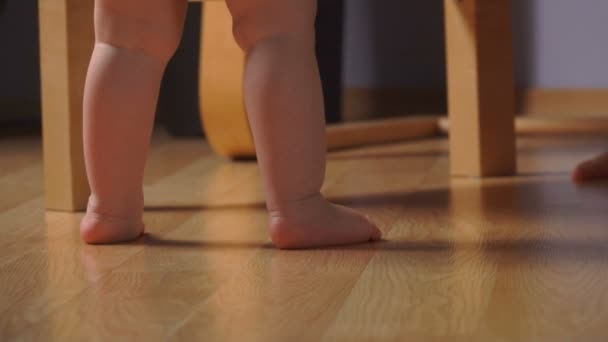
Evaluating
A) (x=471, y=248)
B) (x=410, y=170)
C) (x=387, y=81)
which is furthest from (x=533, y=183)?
(x=387, y=81)

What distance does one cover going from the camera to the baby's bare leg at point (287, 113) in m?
0.96

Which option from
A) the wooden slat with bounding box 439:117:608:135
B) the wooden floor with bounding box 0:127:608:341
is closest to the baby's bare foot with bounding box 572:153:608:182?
the wooden floor with bounding box 0:127:608:341

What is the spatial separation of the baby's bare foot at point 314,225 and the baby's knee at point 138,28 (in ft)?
0.63

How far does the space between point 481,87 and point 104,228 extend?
61cm

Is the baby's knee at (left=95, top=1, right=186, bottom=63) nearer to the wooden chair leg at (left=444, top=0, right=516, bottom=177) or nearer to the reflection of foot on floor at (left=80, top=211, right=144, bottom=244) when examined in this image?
the reflection of foot on floor at (left=80, top=211, right=144, bottom=244)

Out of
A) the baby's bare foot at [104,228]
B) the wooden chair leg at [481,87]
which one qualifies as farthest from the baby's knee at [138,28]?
the wooden chair leg at [481,87]

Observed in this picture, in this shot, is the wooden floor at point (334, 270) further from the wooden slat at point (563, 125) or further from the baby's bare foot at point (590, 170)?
the wooden slat at point (563, 125)

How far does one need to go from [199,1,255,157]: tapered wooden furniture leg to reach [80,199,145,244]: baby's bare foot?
0.58 m

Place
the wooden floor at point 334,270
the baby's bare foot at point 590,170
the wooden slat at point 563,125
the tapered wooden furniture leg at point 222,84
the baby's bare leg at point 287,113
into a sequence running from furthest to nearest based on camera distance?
the wooden slat at point 563,125, the tapered wooden furniture leg at point 222,84, the baby's bare foot at point 590,170, the baby's bare leg at point 287,113, the wooden floor at point 334,270

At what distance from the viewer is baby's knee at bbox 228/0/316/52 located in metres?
0.97

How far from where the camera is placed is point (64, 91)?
1265mm

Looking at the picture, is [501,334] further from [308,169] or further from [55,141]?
[55,141]

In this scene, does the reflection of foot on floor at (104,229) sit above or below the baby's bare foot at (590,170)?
above

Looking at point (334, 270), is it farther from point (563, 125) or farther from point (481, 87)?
point (563, 125)
